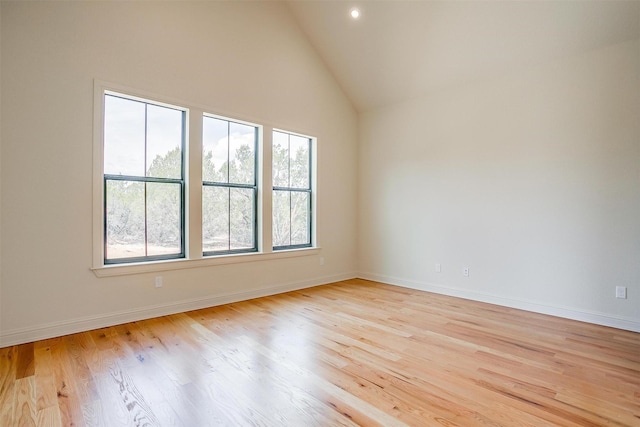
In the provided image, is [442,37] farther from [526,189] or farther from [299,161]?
[299,161]

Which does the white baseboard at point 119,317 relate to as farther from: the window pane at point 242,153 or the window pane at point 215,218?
the window pane at point 242,153

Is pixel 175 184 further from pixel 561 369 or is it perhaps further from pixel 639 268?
pixel 639 268

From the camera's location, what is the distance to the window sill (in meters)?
3.15

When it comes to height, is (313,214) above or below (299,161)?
below

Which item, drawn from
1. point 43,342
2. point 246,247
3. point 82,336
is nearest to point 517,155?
point 246,247

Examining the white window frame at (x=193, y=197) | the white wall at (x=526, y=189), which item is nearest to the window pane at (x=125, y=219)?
the white window frame at (x=193, y=197)

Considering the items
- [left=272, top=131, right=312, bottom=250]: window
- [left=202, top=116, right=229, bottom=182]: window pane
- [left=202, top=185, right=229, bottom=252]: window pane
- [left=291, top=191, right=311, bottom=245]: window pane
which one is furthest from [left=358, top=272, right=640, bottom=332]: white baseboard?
[left=202, top=116, right=229, bottom=182]: window pane

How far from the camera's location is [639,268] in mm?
3180

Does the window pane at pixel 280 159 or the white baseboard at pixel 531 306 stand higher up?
the window pane at pixel 280 159

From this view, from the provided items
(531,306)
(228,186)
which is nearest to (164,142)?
(228,186)

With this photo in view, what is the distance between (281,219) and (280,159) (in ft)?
2.84

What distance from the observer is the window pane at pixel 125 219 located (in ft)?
10.6

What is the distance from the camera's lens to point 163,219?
3.58 meters

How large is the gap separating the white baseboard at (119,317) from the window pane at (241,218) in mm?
635
